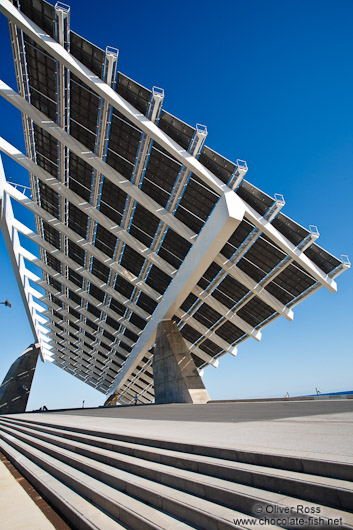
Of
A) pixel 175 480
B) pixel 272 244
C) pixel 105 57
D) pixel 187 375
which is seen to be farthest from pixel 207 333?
pixel 175 480

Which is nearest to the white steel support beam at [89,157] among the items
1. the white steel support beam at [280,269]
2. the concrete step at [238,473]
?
the white steel support beam at [280,269]

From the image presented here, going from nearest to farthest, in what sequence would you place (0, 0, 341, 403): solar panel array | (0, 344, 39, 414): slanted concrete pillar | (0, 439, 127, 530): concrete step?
1. (0, 439, 127, 530): concrete step
2. (0, 0, 341, 403): solar panel array
3. (0, 344, 39, 414): slanted concrete pillar

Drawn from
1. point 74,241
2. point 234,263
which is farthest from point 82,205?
point 234,263

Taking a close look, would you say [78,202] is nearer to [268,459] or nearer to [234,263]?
[234,263]

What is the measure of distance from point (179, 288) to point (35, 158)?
38.6ft

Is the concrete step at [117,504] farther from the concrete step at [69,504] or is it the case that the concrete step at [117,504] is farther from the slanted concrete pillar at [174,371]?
the slanted concrete pillar at [174,371]

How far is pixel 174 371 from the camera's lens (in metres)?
19.9

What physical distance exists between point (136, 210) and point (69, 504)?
1538cm

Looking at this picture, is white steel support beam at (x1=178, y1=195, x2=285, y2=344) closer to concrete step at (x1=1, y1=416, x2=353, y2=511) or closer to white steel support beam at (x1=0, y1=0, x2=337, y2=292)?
white steel support beam at (x1=0, y1=0, x2=337, y2=292)

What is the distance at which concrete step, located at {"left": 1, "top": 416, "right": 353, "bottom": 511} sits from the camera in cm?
224

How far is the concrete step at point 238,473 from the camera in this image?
2236 millimetres

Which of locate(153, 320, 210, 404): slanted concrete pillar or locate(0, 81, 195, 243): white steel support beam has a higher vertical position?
locate(0, 81, 195, 243): white steel support beam

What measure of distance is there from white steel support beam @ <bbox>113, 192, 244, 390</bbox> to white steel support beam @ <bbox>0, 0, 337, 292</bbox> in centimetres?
Result: 84

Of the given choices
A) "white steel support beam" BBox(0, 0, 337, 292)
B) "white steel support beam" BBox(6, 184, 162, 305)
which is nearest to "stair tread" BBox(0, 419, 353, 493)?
"white steel support beam" BBox(0, 0, 337, 292)
